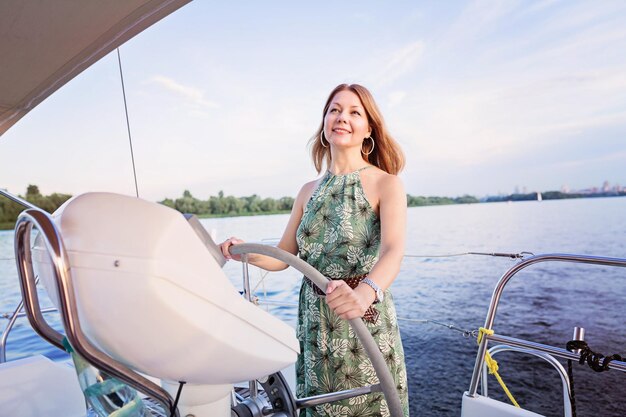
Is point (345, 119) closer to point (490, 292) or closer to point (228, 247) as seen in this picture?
point (228, 247)

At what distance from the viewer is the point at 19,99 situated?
1.63 metres

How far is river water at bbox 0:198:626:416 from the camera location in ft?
18.3

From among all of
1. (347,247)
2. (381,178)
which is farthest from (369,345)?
(381,178)

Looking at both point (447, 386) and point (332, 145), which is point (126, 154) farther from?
point (447, 386)

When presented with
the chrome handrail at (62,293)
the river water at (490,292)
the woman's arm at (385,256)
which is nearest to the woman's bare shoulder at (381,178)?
the woman's arm at (385,256)

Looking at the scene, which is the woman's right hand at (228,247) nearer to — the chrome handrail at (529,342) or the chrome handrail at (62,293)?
the chrome handrail at (62,293)

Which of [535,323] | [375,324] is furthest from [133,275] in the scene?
[535,323]

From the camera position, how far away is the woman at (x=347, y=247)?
47.4 inches

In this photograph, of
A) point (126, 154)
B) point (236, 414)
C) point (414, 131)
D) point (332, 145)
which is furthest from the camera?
point (414, 131)

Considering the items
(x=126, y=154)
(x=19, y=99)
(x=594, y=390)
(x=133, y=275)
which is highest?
(x=19, y=99)

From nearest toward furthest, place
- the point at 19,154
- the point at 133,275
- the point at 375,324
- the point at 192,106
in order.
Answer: the point at 133,275 < the point at 375,324 < the point at 19,154 < the point at 192,106

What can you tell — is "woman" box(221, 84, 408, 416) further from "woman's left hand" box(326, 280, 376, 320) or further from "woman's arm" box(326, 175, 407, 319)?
"woman's left hand" box(326, 280, 376, 320)

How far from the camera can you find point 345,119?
1.28 m

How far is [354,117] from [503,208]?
74.1 feet
